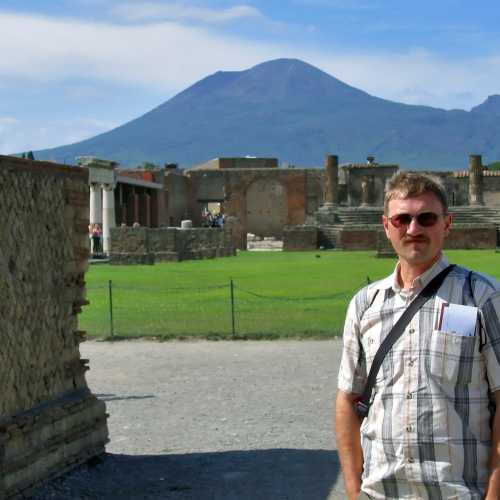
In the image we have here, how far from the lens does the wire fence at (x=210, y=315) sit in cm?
1389

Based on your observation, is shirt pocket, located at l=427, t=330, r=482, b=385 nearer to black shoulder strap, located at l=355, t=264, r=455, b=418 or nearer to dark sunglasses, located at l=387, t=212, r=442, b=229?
black shoulder strap, located at l=355, t=264, r=455, b=418

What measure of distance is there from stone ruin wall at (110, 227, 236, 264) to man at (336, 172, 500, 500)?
95.3 ft

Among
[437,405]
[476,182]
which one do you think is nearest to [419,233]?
[437,405]

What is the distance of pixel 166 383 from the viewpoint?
10305 mm

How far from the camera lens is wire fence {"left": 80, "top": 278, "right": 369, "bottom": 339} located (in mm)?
13891

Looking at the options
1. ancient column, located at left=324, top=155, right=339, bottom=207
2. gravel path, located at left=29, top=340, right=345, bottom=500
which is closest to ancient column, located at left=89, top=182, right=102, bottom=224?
ancient column, located at left=324, top=155, right=339, bottom=207

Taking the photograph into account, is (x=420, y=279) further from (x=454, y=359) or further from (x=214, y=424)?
(x=214, y=424)

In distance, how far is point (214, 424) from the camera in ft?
26.9

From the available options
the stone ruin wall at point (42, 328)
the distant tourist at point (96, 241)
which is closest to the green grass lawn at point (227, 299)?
the stone ruin wall at point (42, 328)

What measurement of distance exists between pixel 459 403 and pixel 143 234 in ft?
98.1

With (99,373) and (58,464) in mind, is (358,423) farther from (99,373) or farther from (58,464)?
(99,373)

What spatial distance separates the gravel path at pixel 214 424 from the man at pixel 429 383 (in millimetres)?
2945

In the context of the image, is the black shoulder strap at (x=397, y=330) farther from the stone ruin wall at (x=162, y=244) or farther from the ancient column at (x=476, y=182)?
the ancient column at (x=476, y=182)

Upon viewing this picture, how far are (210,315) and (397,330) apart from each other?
40.8ft
